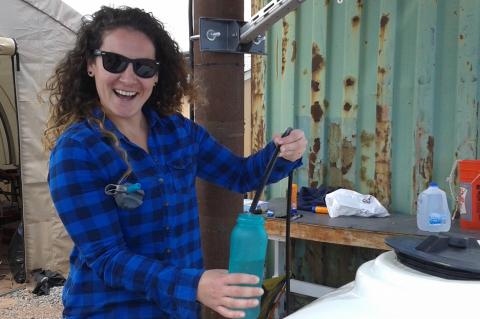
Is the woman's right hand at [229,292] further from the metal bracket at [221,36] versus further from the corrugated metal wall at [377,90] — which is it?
the corrugated metal wall at [377,90]

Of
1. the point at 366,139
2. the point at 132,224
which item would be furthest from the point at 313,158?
the point at 132,224

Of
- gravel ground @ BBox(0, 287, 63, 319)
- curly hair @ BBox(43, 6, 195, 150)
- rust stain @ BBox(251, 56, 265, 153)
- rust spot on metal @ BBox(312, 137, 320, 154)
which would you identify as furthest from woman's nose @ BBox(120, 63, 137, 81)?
gravel ground @ BBox(0, 287, 63, 319)

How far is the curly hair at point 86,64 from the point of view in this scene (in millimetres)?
1704

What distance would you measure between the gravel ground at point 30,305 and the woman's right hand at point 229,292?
3983mm

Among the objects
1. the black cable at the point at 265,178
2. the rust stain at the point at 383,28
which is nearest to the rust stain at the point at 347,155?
the rust stain at the point at 383,28

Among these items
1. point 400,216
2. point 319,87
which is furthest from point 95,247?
point 319,87

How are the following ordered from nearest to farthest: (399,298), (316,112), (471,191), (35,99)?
(399,298)
(471,191)
(316,112)
(35,99)

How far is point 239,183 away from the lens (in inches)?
81.1

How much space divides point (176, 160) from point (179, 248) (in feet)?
1.05

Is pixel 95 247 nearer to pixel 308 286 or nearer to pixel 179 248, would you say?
pixel 179 248

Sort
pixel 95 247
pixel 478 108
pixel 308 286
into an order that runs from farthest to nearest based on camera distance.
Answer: pixel 308 286 < pixel 478 108 < pixel 95 247

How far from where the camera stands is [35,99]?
575 centimetres

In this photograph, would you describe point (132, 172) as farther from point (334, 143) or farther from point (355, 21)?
point (355, 21)

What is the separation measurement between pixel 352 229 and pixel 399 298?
1819 millimetres
